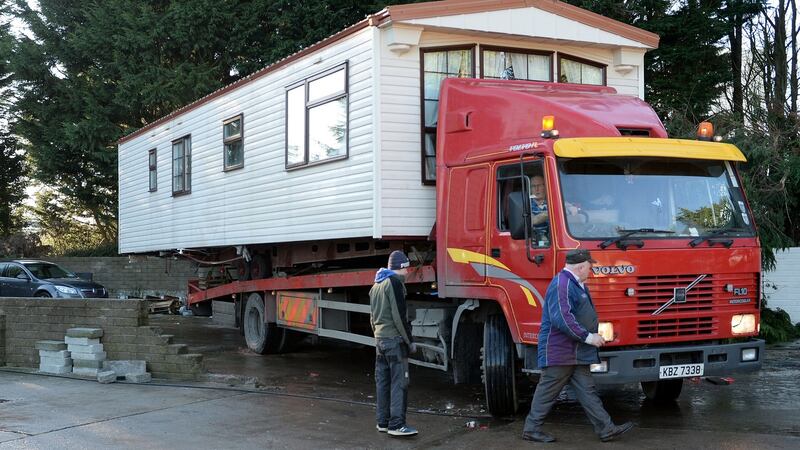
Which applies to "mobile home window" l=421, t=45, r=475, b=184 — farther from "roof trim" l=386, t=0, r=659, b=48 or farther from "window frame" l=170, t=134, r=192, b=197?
"window frame" l=170, t=134, r=192, b=197

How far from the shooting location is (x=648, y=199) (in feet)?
23.8

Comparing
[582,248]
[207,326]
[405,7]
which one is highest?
[405,7]

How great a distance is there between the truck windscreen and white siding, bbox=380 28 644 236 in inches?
95.6

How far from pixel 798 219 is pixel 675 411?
9.68 m

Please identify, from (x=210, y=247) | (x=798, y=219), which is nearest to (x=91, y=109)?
(x=210, y=247)

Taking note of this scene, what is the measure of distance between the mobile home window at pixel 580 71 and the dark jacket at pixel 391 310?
3.97m

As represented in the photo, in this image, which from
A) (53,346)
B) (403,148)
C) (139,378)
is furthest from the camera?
(53,346)

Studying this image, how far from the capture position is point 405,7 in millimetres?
8859

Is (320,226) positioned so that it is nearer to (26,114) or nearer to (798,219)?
(798,219)

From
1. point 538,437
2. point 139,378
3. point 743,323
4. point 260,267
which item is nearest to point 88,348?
point 139,378

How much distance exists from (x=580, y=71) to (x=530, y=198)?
347 centimetres

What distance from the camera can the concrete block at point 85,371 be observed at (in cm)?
1057

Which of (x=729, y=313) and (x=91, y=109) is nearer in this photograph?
(x=729, y=313)

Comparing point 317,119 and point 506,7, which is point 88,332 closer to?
point 317,119
